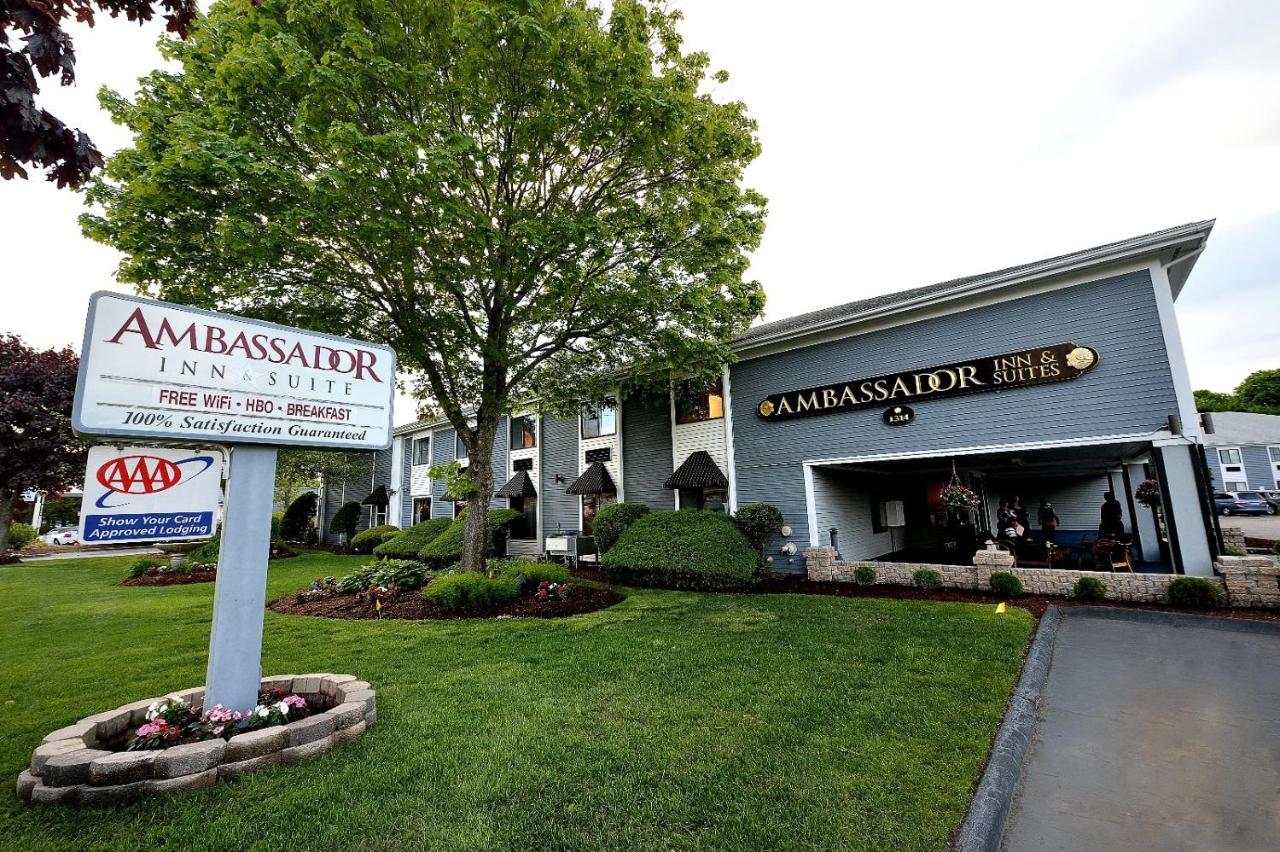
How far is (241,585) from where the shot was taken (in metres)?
4.15

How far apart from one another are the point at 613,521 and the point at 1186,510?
11.7m

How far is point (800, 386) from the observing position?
13.0 meters

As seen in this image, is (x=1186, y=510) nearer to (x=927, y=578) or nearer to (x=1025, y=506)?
(x=927, y=578)

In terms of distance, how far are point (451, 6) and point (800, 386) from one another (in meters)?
10.4

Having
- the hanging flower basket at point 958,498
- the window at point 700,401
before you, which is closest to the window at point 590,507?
the window at point 700,401

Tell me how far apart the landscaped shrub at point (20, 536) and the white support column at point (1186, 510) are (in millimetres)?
48419

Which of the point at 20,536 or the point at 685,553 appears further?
the point at 20,536

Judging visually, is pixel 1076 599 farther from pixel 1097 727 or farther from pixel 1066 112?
pixel 1066 112

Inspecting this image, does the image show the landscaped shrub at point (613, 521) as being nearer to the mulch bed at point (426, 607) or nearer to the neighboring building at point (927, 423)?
the neighboring building at point (927, 423)

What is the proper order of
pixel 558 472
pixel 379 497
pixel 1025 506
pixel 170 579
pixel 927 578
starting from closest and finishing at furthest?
pixel 927 578, pixel 170 579, pixel 558 472, pixel 1025 506, pixel 379 497

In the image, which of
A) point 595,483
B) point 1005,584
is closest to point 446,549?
point 595,483

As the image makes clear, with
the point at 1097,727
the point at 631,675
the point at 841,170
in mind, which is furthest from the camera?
the point at 841,170

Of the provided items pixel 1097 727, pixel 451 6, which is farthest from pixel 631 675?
pixel 451 6

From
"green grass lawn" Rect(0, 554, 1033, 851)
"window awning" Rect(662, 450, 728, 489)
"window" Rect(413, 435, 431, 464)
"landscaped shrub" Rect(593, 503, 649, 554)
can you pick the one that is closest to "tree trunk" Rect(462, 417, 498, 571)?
"green grass lawn" Rect(0, 554, 1033, 851)
